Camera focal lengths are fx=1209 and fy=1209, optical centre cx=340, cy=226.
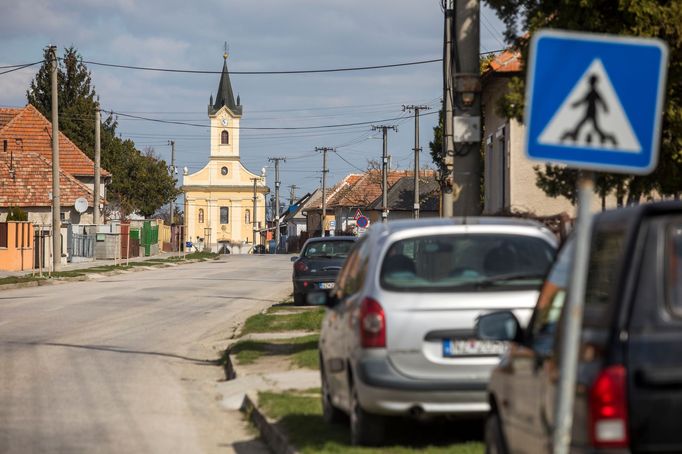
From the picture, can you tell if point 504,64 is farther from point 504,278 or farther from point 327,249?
point 504,278

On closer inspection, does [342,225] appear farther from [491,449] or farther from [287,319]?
[491,449]

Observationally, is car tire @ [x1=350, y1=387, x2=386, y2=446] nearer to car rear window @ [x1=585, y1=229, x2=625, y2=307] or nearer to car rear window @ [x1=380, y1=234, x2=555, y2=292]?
car rear window @ [x1=380, y1=234, x2=555, y2=292]

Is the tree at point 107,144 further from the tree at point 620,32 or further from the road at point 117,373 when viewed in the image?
the tree at point 620,32

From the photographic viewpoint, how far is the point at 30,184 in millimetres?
Result: 63688

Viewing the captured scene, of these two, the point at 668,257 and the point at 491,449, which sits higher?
the point at 668,257

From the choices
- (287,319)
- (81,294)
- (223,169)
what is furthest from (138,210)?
(287,319)

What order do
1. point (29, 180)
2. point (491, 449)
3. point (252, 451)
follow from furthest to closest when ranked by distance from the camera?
point (29, 180) → point (252, 451) → point (491, 449)

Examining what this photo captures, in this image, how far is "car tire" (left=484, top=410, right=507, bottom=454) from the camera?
609 cm

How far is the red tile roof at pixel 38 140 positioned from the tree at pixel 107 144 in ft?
28.0

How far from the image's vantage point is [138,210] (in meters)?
103

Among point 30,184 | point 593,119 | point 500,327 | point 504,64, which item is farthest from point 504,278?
point 30,184

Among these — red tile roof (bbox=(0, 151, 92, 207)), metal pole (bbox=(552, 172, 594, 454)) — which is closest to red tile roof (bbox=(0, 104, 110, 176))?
red tile roof (bbox=(0, 151, 92, 207))

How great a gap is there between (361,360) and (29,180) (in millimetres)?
57983

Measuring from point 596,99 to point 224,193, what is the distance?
13433cm
